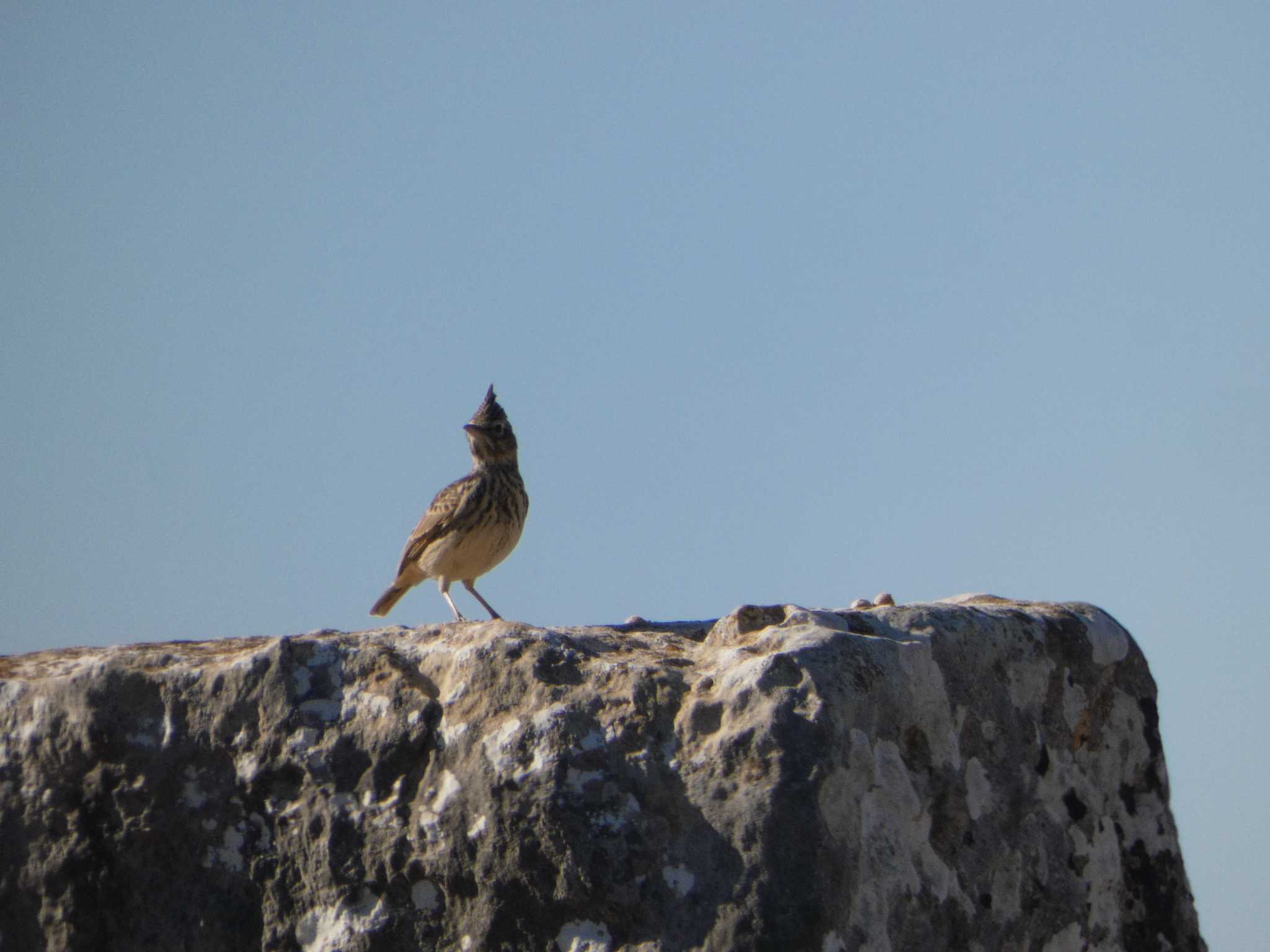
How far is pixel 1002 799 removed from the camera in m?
3.71

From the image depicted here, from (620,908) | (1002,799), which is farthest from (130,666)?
(1002,799)

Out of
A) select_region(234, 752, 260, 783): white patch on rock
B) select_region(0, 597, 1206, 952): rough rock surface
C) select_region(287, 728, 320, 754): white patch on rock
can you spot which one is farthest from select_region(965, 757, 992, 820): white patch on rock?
select_region(234, 752, 260, 783): white patch on rock

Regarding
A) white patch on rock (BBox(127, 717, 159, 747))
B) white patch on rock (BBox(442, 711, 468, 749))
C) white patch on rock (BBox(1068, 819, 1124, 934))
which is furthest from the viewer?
white patch on rock (BBox(1068, 819, 1124, 934))

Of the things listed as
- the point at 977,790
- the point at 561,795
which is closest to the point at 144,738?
the point at 561,795

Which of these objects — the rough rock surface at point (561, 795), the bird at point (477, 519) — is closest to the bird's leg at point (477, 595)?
the bird at point (477, 519)

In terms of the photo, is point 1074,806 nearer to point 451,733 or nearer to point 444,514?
point 451,733

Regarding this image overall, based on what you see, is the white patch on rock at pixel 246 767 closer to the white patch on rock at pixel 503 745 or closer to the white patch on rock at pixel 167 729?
the white patch on rock at pixel 167 729

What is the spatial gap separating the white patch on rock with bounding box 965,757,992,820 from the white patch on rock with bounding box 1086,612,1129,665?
754 mm

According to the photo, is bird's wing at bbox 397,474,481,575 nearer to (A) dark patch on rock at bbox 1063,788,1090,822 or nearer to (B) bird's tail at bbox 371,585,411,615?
(B) bird's tail at bbox 371,585,411,615

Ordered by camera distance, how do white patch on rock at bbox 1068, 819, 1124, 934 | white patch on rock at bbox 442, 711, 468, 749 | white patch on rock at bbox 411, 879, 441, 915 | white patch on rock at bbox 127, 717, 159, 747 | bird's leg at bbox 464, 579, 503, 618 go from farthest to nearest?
Answer: bird's leg at bbox 464, 579, 503, 618, white patch on rock at bbox 1068, 819, 1124, 934, white patch on rock at bbox 127, 717, 159, 747, white patch on rock at bbox 442, 711, 468, 749, white patch on rock at bbox 411, 879, 441, 915

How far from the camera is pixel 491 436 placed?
10.8 metres

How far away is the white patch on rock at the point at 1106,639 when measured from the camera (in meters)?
4.24

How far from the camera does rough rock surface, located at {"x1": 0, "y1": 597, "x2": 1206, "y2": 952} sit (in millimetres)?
3211

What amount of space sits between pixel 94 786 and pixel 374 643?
79 centimetres
